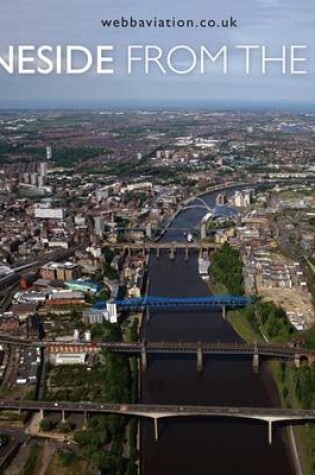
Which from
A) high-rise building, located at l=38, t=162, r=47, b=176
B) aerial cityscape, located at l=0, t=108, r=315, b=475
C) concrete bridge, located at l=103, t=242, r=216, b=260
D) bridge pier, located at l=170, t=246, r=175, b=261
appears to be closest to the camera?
aerial cityscape, located at l=0, t=108, r=315, b=475

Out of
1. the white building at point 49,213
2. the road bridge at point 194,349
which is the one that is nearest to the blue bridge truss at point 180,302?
the road bridge at point 194,349

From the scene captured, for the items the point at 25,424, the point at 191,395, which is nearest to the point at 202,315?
the point at 191,395

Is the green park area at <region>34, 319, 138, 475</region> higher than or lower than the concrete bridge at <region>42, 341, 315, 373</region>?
lower

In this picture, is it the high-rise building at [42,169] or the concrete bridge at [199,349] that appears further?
the high-rise building at [42,169]

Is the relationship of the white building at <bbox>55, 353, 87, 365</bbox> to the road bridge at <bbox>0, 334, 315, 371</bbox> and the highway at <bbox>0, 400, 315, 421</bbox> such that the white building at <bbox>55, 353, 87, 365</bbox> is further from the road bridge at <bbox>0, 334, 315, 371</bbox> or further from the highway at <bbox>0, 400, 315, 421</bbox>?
the highway at <bbox>0, 400, 315, 421</bbox>

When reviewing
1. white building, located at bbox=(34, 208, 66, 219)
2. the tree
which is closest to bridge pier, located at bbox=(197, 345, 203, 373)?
the tree

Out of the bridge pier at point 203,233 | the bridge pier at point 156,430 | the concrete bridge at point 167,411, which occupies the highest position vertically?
the bridge pier at point 203,233

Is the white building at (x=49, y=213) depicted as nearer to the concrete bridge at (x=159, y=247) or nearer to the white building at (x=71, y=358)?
the concrete bridge at (x=159, y=247)
